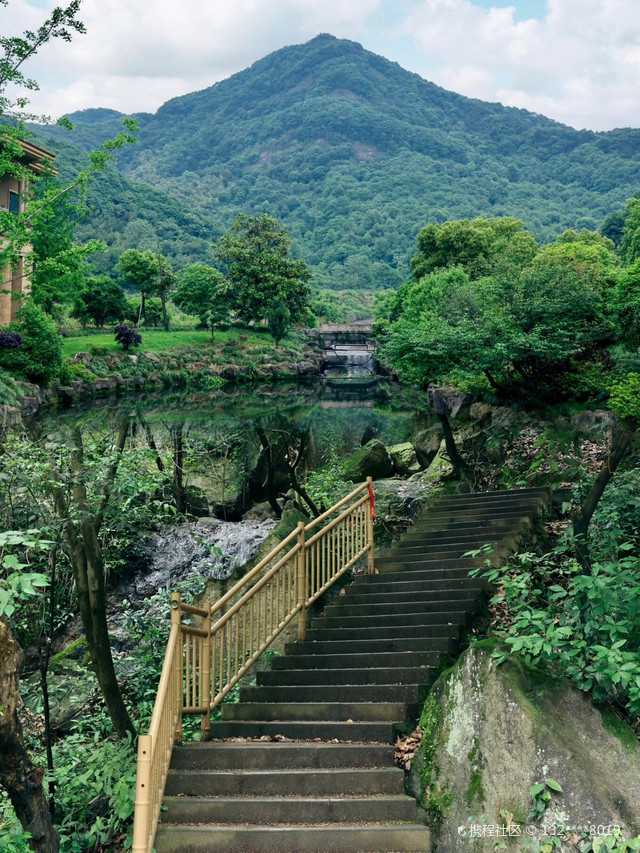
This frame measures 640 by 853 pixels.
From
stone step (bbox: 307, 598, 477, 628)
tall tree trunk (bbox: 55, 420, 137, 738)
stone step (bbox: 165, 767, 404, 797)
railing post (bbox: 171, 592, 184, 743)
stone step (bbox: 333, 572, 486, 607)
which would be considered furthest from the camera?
stone step (bbox: 333, 572, 486, 607)

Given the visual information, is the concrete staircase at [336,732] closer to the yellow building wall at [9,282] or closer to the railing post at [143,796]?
the railing post at [143,796]

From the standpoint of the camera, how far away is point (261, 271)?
62469 mm

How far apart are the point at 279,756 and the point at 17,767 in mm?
2173

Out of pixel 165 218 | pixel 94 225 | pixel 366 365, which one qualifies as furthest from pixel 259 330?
pixel 165 218

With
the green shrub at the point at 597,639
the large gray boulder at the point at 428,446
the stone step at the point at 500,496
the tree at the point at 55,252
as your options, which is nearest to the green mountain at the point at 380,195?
the tree at the point at 55,252

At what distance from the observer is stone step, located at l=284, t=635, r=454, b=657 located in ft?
26.6

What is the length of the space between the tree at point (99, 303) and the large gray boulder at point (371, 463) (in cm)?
4223

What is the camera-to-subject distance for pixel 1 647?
5242 millimetres

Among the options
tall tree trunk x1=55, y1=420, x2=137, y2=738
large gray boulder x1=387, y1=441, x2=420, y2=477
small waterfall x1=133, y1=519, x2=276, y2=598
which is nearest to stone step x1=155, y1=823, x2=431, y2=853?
tall tree trunk x1=55, y1=420, x2=137, y2=738

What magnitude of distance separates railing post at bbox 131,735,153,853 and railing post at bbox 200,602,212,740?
206 centimetres

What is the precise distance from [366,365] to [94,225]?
5053 centimetres

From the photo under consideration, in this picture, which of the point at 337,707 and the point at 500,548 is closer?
the point at 337,707

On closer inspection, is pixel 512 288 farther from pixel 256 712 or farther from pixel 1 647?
pixel 1 647

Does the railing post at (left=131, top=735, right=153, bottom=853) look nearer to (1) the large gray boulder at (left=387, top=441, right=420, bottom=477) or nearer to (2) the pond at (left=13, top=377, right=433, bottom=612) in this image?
(2) the pond at (left=13, top=377, right=433, bottom=612)
